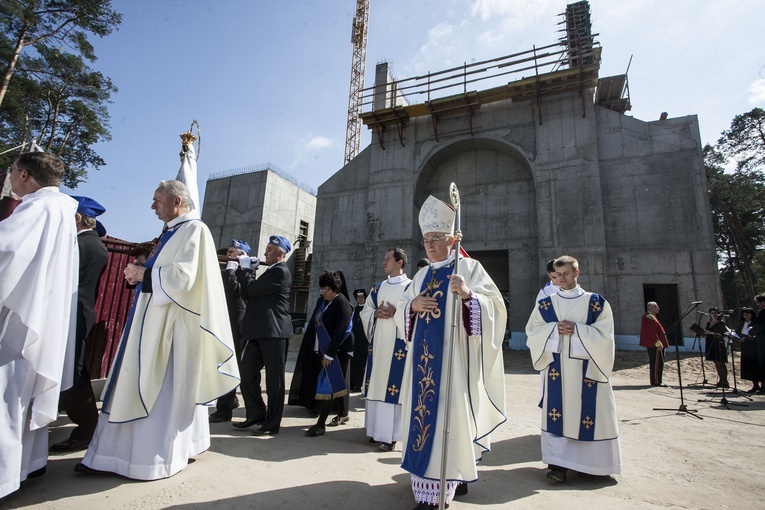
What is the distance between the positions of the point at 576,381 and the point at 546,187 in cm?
1332

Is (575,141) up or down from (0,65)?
down

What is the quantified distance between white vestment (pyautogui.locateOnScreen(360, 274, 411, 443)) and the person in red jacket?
293 inches

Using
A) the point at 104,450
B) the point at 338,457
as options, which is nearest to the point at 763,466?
the point at 338,457

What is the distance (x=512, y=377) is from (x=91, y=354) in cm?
887

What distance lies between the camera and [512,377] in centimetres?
1017

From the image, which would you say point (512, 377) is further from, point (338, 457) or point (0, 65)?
A: point (0, 65)

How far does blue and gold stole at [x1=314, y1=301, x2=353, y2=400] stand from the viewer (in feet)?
14.4

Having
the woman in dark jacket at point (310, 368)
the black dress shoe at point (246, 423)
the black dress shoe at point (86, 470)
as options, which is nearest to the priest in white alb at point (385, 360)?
the woman in dark jacket at point (310, 368)

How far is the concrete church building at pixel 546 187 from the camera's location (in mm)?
13977

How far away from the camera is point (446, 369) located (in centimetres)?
277

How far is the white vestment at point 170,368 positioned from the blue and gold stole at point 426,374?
4.79ft

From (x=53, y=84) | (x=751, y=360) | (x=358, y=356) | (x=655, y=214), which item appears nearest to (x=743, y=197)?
(x=655, y=214)

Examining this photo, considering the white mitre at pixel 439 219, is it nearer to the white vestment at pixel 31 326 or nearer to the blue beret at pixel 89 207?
the white vestment at pixel 31 326

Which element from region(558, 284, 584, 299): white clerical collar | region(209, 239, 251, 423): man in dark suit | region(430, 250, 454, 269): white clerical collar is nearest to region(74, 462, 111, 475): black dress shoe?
region(209, 239, 251, 423): man in dark suit
